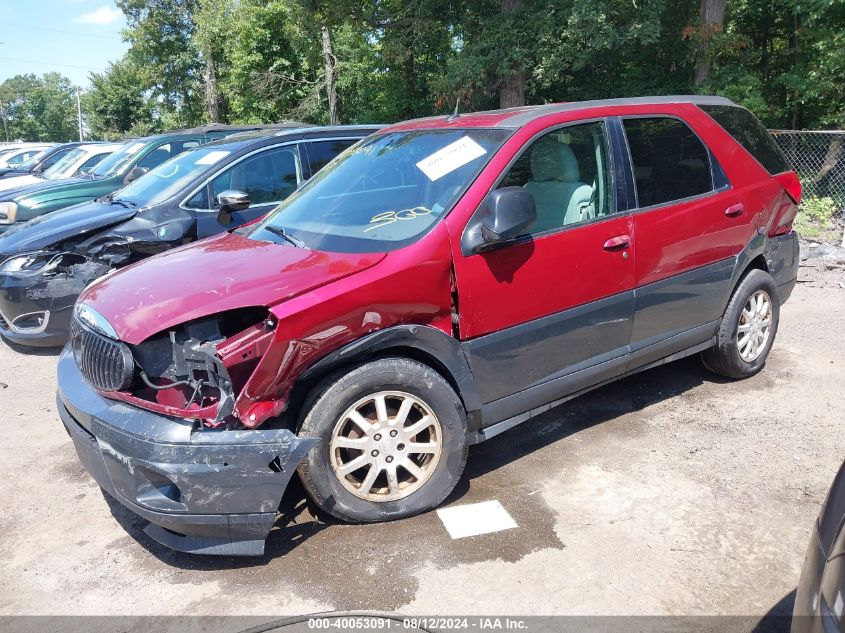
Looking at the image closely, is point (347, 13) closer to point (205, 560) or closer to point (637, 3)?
point (637, 3)

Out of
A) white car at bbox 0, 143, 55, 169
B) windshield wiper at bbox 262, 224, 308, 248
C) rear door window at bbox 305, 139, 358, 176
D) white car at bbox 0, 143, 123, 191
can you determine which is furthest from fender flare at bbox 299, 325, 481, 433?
white car at bbox 0, 143, 55, 169

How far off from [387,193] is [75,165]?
37.0ft

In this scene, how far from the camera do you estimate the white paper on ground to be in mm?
3266

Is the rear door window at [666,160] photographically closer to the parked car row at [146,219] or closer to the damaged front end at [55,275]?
the parked car row at [146,219]

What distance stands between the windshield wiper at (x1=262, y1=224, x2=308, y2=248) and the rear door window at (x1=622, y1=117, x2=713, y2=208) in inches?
76.9

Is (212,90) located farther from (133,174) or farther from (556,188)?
(556,188)

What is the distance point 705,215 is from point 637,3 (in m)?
13.2

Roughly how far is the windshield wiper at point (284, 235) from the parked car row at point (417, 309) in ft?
0.06

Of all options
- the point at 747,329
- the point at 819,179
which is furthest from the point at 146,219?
the point at 819,179

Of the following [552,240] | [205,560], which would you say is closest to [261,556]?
[205,560]

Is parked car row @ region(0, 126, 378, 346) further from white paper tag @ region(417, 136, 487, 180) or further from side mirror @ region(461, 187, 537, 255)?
side mirror @ region(461, 187, 537, 255)

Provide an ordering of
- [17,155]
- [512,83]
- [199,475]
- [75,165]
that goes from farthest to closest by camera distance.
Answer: [17,155]
[512,83]
[75,165]
[199,475]

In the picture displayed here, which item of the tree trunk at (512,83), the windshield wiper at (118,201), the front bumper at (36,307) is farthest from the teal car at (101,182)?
the tree trunk at (512,83)

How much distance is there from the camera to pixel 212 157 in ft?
22.0
